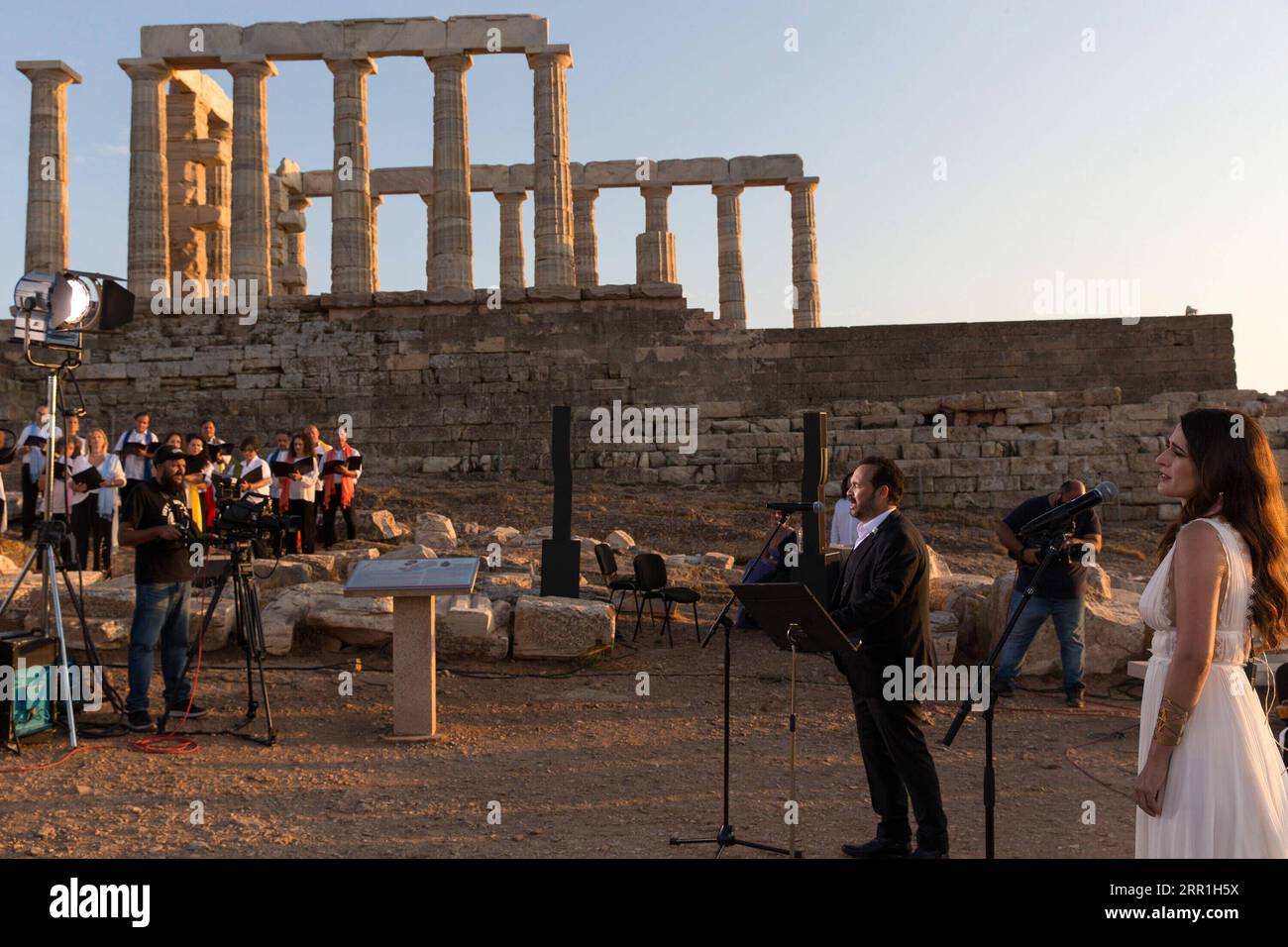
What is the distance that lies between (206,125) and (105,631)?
27315 millimetres

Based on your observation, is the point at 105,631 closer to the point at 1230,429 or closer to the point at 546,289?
the point at 1230,429

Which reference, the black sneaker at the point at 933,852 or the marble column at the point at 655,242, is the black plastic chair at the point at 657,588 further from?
→ the marble column at the point at 655,242

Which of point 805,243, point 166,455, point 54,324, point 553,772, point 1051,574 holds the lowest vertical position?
point 553,772

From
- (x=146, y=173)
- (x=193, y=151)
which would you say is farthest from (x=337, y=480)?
(x=193, y=151)

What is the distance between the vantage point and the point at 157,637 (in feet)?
26.1

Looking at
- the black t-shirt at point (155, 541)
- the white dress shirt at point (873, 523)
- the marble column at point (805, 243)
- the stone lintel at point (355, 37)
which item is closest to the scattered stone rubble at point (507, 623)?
the black t-shirt at point (155, 541)

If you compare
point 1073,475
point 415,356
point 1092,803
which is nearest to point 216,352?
point 415,356

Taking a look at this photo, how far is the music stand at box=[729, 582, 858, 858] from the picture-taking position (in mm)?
5027

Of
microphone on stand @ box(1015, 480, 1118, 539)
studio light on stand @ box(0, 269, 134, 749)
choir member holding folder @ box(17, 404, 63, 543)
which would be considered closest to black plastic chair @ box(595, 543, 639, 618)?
studio light on stand @ box(0, 269, 134, 749)

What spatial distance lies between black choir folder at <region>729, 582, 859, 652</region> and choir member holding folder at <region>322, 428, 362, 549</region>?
10815 millimetres

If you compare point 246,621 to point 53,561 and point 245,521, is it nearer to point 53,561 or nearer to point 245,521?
point 245,521

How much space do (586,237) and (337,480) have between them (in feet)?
79.4

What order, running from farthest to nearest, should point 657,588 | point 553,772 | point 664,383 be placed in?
point 664,383, point 657,588, point 553,772

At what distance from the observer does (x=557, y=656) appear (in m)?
10.4
